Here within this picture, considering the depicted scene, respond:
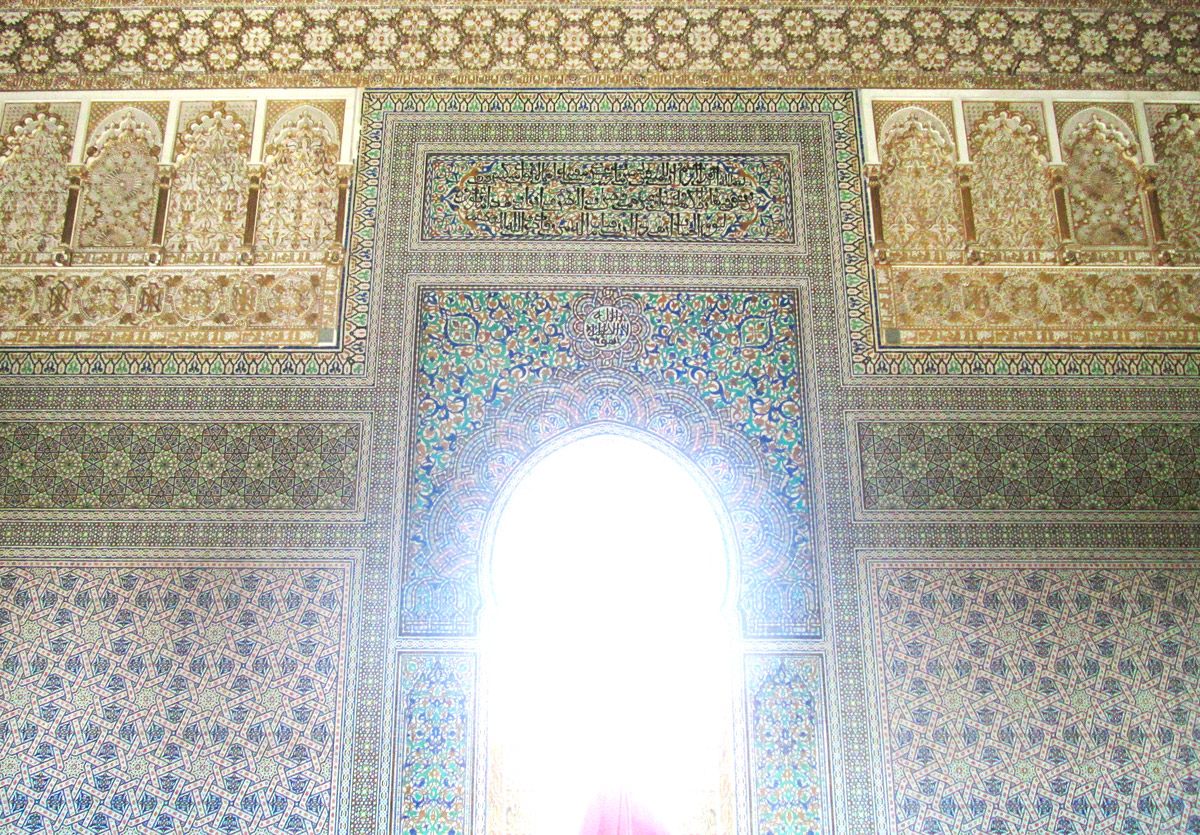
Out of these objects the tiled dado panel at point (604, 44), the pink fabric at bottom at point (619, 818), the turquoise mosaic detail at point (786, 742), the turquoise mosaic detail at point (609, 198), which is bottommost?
the pink fabric at bottom at point (619, 818)

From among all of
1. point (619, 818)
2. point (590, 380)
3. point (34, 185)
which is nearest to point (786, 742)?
point (619, 818)

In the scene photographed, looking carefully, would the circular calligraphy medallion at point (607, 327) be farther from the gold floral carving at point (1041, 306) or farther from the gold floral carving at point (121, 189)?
the gold floral carving at point (121, 189)

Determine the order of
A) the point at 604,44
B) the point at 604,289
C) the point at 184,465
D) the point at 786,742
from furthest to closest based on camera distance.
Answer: the point at 604,44
the point at 604,289
the point at 184,465
the point at 786,742

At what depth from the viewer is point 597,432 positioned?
3707 millimetres

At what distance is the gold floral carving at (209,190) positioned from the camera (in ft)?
12.9

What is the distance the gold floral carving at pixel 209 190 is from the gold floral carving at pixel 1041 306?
8.15ft

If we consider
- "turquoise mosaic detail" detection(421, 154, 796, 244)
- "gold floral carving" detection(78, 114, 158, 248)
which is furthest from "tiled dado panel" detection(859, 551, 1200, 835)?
"gold floral carving" detection(78, 114, 158, 248)

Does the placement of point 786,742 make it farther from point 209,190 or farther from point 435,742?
point 209,190

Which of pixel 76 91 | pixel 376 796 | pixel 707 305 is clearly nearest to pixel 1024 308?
pixel 707 305


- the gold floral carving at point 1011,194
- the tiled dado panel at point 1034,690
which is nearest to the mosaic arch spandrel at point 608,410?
the tiled dado panel at point 1034,690

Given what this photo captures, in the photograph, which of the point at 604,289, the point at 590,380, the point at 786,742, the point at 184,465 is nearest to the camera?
the point at 786,742

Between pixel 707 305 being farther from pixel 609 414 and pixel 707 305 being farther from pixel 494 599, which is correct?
pixel 494 599

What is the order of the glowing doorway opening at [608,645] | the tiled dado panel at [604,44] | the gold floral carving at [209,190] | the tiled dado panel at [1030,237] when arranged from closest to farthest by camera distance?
the glowing doorway opening at [608,645], the tiled dado panel at [1030,237], the gold floral carving at [209,190], the tiled dado panel at [604,44]

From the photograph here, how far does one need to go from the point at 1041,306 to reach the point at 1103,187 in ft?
1.98
